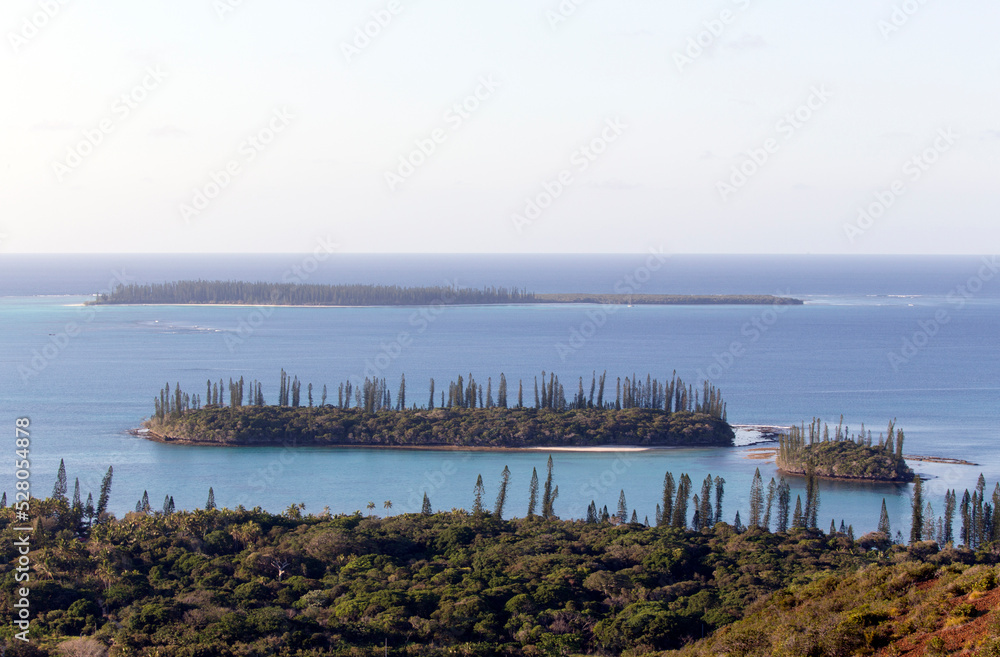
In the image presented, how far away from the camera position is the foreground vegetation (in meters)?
32.7

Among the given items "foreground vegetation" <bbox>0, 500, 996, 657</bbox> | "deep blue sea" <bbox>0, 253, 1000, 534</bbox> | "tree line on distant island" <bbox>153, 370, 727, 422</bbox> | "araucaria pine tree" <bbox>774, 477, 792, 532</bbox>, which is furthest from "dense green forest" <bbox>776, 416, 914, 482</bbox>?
"foreground vegetation" <bbox>0, 500, 996, 657</bbox>

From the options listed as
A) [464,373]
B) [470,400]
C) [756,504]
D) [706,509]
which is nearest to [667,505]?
[706,509]

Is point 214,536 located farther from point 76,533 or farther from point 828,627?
point 828,627

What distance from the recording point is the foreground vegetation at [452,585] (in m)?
32.7

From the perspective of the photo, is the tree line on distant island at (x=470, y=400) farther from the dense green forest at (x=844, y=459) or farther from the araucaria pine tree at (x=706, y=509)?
the araucaria pine tree at (x=706, y=509)

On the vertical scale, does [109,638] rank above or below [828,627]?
below

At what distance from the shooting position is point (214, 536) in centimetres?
5084

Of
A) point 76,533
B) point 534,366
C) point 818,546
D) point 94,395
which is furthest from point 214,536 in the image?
point 534,366

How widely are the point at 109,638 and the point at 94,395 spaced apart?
85.1 m

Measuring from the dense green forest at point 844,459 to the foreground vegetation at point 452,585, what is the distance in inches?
952

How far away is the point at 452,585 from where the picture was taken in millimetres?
44625
